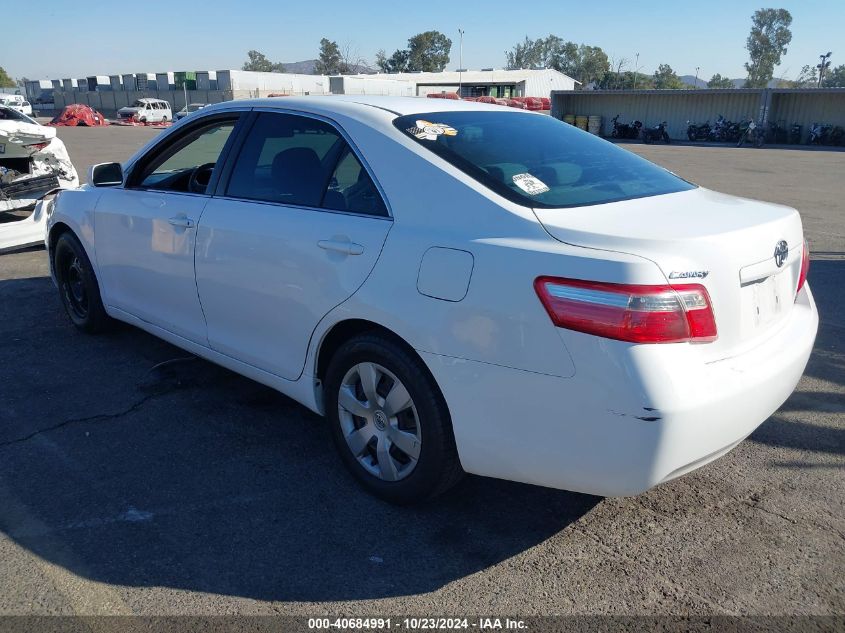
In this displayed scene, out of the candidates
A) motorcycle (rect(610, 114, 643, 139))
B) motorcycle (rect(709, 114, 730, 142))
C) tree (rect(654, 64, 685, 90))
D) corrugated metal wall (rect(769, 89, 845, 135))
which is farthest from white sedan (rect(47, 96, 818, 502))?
tree (rect(654, 64, 685, 90))

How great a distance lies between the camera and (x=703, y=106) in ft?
124

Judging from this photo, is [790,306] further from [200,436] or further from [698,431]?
[200,436]

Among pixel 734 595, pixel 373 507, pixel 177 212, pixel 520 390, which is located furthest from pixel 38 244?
pixel 734 595

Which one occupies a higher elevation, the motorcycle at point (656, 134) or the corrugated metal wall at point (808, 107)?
the corrugated metal wall at point (808, 107)

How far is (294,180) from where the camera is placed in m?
3.51

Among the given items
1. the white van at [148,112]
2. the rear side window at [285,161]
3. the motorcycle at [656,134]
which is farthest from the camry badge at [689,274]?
the white van at [148,112]

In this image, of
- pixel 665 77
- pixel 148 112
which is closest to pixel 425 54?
pixel 665 77

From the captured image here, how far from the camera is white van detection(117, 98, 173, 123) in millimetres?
47969

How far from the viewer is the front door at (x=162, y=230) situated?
3.96 m

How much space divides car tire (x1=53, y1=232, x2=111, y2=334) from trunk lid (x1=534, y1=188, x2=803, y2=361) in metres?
3.61

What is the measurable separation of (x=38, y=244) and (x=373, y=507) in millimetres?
7332

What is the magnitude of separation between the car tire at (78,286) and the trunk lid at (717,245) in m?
3.61

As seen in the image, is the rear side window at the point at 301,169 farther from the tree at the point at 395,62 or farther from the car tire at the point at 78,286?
the tree at the point at 395,62

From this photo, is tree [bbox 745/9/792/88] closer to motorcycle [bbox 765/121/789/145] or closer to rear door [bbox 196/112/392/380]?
motorcycle [bbox 765/121/789/145]
